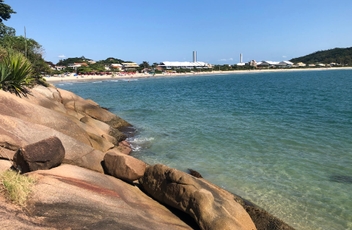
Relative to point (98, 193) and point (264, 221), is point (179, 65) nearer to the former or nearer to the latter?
point (264, 221)

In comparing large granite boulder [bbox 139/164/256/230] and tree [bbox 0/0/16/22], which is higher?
tree [bbox 0/0/16/22]

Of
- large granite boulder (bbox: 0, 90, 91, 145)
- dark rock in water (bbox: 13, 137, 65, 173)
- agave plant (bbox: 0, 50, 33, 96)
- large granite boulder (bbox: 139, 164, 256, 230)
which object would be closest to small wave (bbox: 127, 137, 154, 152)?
large granite boulder (bbox: 0, 90, 91, 145)

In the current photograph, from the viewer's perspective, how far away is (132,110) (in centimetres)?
2920

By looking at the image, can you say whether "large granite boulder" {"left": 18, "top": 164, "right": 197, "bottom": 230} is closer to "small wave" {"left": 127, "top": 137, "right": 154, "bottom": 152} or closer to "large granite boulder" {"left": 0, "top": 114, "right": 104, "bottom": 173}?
"large granite boulder" {"left": 0, "top": 114, "right": 104, "bottom": 173}

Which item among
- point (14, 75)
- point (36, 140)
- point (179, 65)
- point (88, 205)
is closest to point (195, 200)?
point (88, 205)

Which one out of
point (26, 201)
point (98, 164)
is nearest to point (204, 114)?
point (98, 164)

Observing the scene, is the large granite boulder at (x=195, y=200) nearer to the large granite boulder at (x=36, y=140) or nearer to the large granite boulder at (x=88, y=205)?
the large granite boulder at (x=88, y=205)

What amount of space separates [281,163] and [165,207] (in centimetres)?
734

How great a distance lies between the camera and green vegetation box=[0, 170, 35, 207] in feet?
14.8

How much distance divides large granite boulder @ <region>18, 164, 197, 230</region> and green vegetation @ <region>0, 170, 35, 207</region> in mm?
117

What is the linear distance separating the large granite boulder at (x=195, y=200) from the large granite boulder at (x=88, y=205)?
0.33 m

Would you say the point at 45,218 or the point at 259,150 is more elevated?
the point at 45,218

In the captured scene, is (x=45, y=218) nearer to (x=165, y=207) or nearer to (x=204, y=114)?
(x=165, y=207)

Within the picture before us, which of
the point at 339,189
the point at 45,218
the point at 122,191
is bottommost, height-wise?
the point at 339,189
